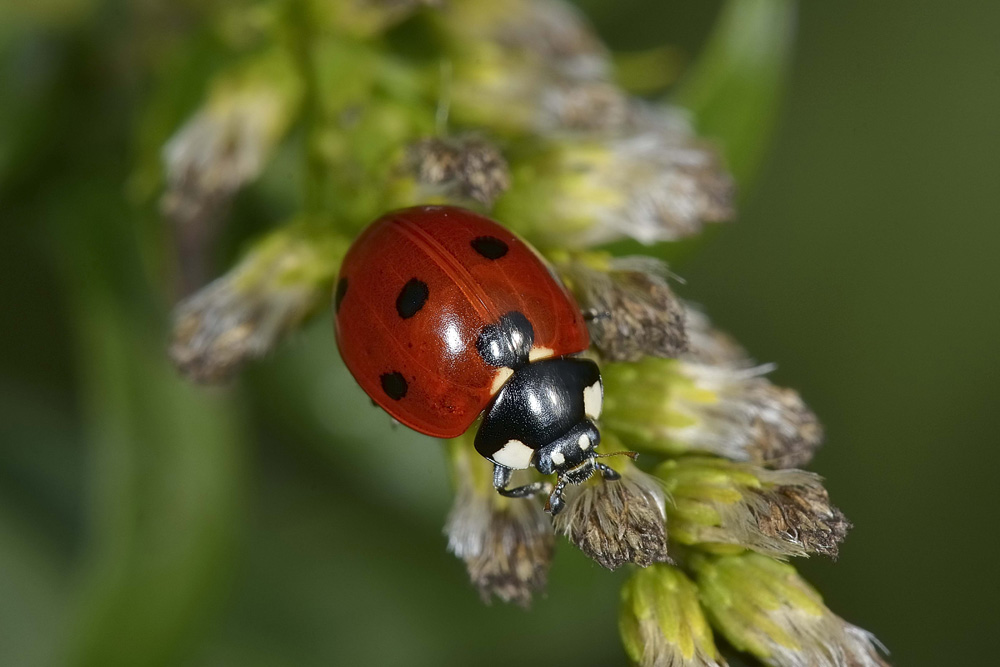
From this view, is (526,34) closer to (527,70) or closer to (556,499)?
(527,70)

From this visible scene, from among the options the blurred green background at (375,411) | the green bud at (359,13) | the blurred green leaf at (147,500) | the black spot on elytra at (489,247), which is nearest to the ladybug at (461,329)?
the black spot on elytra at (489,247)

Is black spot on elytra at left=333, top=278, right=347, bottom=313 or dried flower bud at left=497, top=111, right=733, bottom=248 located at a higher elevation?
dried flower bud at left=497, top=111, right=733, bottom=248

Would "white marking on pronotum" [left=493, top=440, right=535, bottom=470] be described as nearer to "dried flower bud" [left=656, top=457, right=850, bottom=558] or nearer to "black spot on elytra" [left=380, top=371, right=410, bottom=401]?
"black spot on elytra" [left=380, top=371, right=410, bottom=401]

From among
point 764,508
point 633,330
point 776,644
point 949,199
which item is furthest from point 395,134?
point 949,199

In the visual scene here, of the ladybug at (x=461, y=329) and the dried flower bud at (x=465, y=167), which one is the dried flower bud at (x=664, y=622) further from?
the dried flower bud at (x=465, y=167)

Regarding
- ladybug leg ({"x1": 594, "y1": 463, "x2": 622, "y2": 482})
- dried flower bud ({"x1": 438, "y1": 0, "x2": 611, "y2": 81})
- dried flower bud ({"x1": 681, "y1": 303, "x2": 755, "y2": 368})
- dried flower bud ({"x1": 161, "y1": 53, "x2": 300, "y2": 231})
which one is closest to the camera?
ladybug leg ({"x1": 594, "y1": 463, "x2": 622, "y2": 482})

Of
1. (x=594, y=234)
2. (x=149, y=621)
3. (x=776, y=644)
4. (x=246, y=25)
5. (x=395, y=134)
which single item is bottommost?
(x=776, y=644)

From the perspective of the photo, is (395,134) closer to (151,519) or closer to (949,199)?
(151,519)

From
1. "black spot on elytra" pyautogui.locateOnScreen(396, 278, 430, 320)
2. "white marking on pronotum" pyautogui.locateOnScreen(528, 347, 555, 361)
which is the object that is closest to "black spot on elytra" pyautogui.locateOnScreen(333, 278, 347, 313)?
"black spot on elytra" pyautogui.locateOnScreen(396, 278, 430, 320)

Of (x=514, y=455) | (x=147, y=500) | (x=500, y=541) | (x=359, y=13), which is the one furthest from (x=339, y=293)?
(x=147, y=500)
